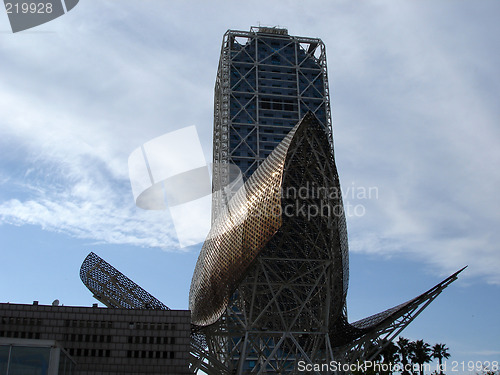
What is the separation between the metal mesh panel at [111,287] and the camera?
53.7 metres

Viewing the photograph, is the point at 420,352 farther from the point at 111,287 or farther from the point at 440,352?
the point at 111,287

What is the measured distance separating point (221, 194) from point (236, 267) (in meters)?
42.2

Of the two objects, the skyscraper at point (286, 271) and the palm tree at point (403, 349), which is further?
the palm tree at point (403, 349)

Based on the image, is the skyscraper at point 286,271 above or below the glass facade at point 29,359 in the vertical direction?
above

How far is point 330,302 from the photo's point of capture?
44562mm

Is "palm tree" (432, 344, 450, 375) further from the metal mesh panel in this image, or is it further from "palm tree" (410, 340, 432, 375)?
the metal mesh panel

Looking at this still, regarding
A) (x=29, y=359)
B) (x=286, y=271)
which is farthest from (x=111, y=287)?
(x=29, y=359)

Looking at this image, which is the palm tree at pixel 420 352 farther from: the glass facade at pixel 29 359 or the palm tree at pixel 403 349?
the glass facade at pixel 29 359

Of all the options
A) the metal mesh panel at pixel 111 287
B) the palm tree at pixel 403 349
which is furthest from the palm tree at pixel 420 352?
the metal mesh panel at pixel 111 287

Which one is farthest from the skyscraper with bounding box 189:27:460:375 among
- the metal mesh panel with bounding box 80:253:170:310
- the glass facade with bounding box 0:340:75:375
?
the glass facade with bounding box 0:340:75:375

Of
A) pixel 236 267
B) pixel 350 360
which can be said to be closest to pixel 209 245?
pixel 236 267

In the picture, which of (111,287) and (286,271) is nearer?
(286,271)

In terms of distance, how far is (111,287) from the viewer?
54531mm

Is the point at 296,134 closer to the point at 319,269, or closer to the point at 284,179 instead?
the point at 284,179
